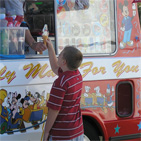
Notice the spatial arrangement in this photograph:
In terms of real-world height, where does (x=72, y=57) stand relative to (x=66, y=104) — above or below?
above

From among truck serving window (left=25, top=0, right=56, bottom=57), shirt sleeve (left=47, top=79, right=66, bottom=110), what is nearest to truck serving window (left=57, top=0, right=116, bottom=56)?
truck serving window (left=25, top=0, right=56, bottom=57)

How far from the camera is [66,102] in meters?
2.66

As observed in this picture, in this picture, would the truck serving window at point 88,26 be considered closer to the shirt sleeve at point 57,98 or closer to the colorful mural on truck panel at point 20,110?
the colorful mural on truck panel at point 20,110

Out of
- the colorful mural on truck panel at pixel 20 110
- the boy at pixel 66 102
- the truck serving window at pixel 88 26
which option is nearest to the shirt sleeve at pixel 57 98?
the boy at pixel 66 102

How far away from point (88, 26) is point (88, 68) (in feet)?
1.94

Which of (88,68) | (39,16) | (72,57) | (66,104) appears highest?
(39,16)

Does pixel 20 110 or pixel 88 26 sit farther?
pixel 88 26

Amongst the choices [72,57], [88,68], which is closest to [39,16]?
[88,68]

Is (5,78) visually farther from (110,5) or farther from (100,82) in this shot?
(110,5)

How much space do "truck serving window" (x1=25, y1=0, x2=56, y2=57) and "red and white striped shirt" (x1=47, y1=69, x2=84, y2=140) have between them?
124 cm

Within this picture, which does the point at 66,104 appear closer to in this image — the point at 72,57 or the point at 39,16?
the point at 72,57

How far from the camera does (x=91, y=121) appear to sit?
12.8 feet

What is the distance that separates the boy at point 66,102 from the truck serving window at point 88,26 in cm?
108

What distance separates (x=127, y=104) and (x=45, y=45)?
1.58 m
